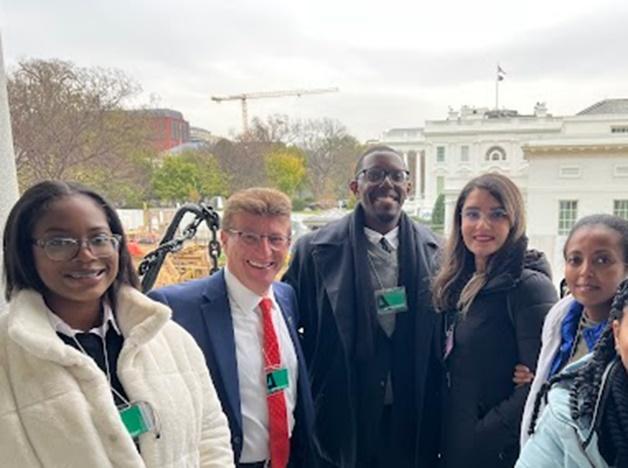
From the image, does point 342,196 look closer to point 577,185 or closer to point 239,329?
point 577,185

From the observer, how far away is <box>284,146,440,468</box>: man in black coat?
157cm

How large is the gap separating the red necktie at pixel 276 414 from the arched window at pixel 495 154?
7.81m

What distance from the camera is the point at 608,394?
747 millimetres

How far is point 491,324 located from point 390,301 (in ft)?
1.18

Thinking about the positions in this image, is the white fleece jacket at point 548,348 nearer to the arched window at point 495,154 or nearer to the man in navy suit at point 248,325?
the man in navy suit at point 248,325

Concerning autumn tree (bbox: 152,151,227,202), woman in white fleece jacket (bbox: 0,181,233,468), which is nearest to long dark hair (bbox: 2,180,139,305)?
woman in white fleece jacket (bbox: 0,181,233,468)

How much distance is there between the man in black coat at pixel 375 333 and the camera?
5.16ft

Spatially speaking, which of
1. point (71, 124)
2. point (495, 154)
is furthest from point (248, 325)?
point (495, 154)

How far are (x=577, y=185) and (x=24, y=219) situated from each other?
14.6 ft

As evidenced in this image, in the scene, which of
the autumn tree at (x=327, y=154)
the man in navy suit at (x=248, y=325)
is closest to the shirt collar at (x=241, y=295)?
the man in navy suit at (x=248, y=325)

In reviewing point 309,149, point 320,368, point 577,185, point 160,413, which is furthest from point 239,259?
point 309,149

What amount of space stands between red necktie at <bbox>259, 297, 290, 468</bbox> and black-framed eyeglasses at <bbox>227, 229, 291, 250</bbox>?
23 cm

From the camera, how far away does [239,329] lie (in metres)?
1.23

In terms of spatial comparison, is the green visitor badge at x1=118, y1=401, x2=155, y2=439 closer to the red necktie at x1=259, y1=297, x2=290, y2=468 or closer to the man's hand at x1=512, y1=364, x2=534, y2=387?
the red necktie at x1=259, y1=297, x2=290, y2=468
